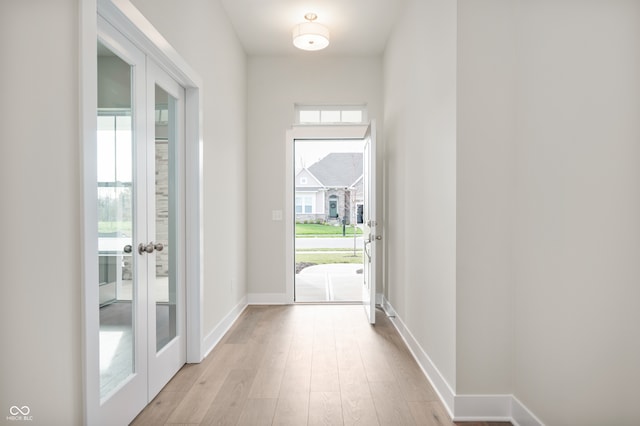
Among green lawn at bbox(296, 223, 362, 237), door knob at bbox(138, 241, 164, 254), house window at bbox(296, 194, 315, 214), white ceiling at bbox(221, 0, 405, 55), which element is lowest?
green lawn at bbox(296, 223, 362, 237)

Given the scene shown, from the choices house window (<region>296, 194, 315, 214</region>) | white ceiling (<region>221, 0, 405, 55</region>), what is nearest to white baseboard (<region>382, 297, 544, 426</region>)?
white ceiling (<region>221, 0, 405, 55</region>)

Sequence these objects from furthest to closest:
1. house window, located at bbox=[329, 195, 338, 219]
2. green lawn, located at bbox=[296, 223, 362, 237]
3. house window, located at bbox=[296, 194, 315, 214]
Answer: house window, located at bbox=[296, 194, 315, 214], house window, located at bbox=[329, 195, 338, 219], green lawn, located at bbox=[296, 223, 362, 237]

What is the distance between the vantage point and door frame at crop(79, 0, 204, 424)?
155 centimetres

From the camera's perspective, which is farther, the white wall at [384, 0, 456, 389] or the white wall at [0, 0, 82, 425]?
the white wall at [384, 0, 456, 389]

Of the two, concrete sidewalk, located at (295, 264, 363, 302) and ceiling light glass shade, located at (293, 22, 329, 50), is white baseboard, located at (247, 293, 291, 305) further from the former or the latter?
ceiling light glass shade, located at (293, 22, 329, 50)

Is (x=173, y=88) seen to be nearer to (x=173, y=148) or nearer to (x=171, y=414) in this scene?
(x=173, y=148)

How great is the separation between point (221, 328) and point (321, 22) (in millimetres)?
3164

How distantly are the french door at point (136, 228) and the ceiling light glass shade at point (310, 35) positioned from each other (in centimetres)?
169

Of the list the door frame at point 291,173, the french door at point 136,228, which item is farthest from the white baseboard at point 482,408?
the door frame at point 291,173

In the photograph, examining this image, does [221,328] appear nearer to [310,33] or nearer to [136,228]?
[136,228]

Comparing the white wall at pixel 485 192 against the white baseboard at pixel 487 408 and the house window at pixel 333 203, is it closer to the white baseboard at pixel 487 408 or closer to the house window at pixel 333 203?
the white baseboard at pixel 487 408

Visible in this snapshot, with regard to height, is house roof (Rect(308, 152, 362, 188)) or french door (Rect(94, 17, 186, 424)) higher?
house roof (Rect(308, 152, 362, 188))

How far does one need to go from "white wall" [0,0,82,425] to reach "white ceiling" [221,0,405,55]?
261cm

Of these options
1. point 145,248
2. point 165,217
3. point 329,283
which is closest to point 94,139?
point 145,248
